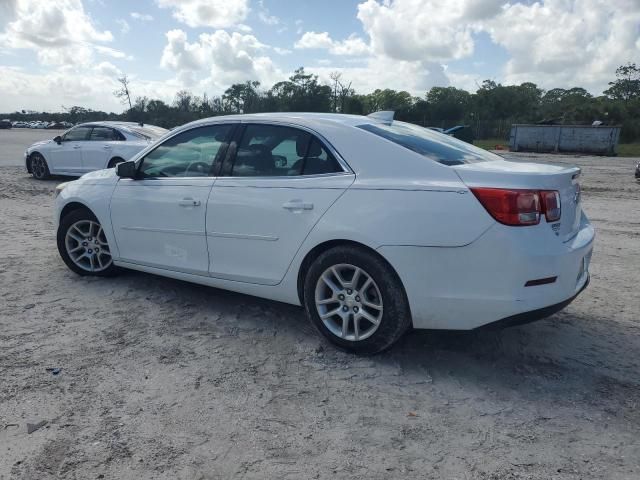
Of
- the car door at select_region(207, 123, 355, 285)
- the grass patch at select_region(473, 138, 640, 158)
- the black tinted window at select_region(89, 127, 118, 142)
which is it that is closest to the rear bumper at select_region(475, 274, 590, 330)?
the car door at select_region(207, 123, 355, 285)

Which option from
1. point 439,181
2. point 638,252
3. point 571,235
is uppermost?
point 439,181

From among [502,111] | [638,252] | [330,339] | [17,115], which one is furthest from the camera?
[17,115]

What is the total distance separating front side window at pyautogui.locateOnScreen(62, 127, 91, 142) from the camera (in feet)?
42.2

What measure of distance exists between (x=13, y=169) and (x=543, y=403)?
1728 centimetres

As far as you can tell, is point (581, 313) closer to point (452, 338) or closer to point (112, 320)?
point (452, 338)

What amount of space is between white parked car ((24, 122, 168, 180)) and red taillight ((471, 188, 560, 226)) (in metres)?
9.90

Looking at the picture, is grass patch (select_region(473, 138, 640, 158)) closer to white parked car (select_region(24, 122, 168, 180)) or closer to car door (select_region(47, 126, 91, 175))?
white parked car (select_region(24, 122, 168, 180))

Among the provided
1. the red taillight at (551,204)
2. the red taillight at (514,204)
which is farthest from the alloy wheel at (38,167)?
the red taillight at (551,204)

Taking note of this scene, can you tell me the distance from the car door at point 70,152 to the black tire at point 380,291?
36.4ft

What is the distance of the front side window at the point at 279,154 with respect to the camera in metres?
3.71

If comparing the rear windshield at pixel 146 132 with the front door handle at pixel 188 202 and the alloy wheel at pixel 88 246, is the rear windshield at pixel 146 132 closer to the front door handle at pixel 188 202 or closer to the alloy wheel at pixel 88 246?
the alloy wheel at pixel 88 246

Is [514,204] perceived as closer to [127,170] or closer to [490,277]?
[490,277]

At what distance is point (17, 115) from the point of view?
13725cm

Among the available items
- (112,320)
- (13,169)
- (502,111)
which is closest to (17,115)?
(502,111)
